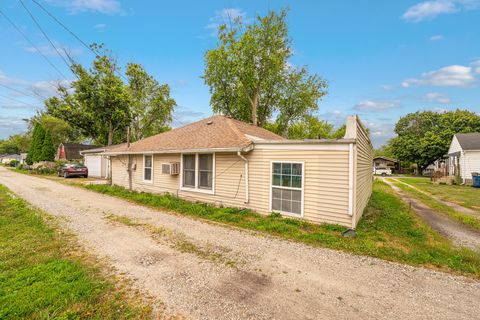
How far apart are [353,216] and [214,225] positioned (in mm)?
3894

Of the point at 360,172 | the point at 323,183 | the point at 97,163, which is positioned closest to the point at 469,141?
the point at 360,172

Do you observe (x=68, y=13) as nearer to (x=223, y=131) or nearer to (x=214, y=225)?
(x=223, y=131)

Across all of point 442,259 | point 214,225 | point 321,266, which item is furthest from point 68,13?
point 442,259

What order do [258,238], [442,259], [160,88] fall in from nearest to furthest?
[442,259], [258,238], [160,88]

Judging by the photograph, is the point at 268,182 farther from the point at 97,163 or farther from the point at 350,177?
the point at 97,163

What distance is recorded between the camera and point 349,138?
596 centimetres

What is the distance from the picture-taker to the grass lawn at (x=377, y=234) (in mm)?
4336

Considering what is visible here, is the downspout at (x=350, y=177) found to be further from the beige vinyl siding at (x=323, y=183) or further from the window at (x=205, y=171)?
the window at (x=205, y=171)

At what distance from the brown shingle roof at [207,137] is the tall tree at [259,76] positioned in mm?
11355

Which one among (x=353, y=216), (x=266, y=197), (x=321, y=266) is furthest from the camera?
(x=266, y=197)

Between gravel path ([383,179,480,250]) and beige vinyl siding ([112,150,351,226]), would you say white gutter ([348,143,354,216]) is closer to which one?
beige vinyl siding ([112,150,351,226])

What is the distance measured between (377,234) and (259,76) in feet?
64.0

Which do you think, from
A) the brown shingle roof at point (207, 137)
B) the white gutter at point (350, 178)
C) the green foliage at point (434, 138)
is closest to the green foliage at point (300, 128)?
the brown shingle roof at point (207, 137)

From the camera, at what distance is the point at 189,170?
978 cm
